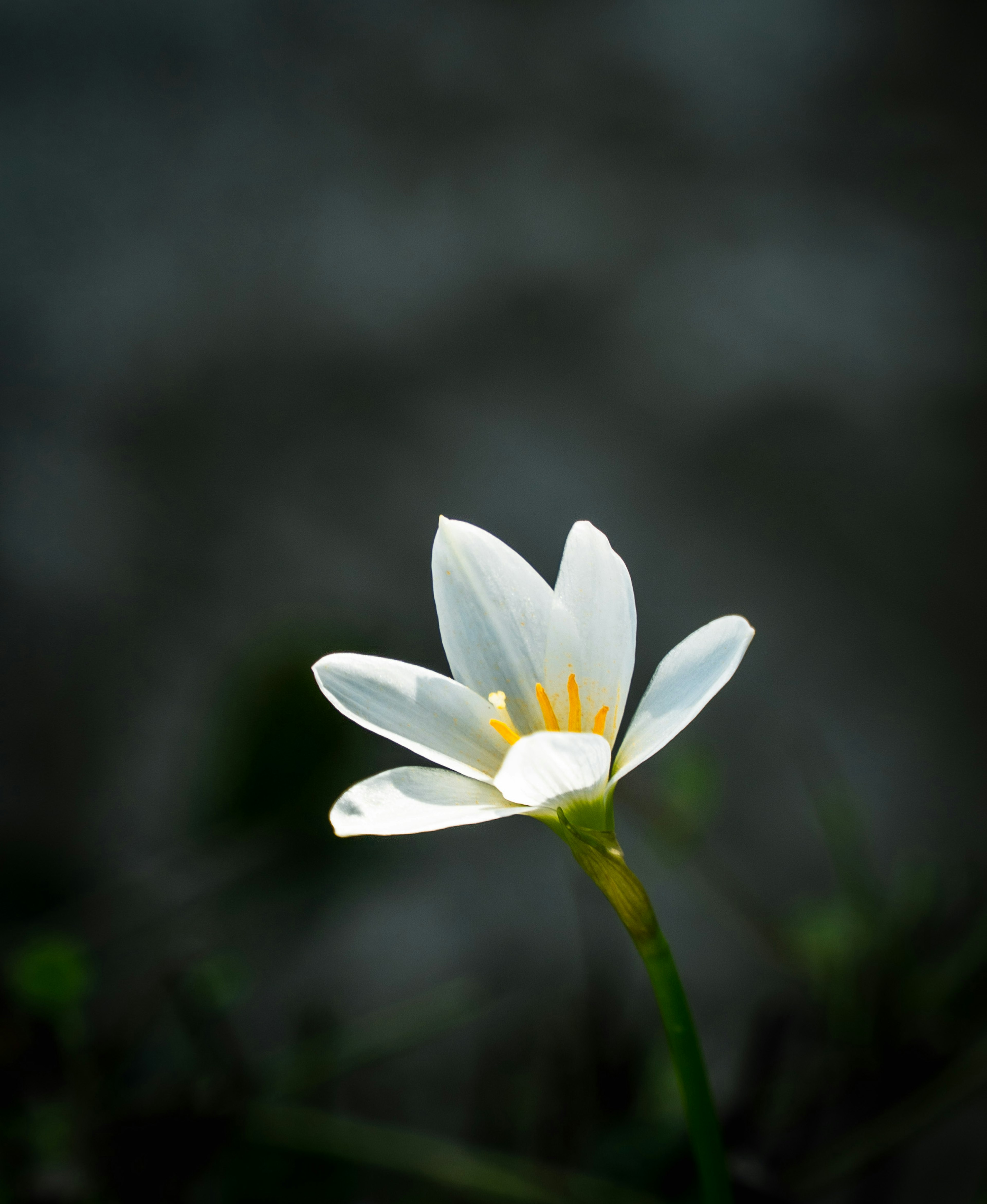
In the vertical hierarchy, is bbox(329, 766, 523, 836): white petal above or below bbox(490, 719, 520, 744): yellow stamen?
below

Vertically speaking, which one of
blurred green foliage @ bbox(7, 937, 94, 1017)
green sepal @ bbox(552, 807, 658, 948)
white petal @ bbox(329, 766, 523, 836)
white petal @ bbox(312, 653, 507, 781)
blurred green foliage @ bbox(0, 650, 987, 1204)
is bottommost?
blurred green foliage @ bbox(0, 650, 987, 1204)

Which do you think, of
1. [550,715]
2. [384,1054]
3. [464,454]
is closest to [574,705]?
[550,715]

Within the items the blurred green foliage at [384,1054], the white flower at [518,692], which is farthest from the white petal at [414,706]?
the blurred green foliage at [384,1054]

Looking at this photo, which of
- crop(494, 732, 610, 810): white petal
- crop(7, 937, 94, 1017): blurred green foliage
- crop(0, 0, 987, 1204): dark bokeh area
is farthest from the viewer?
crop(0, 0, 987, 1204): dark bokeh area

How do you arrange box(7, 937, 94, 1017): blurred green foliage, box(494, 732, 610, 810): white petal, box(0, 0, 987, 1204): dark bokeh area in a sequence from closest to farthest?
box(494, 732, 610, 810): white petal
box(7, 937, 94, 1017): blurred green foliage
box(0, 0, 987, 1204): dark bokeh area

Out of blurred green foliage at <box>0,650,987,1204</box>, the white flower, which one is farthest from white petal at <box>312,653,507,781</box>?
blurred green foliage at <box>0,650,987,1204</box>

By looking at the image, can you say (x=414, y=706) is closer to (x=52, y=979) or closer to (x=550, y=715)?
(x=550, y=715)

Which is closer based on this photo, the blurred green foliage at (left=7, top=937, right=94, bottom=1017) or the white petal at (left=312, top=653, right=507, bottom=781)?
the white petal at (left=312, top=653, right=507, bottom=781)

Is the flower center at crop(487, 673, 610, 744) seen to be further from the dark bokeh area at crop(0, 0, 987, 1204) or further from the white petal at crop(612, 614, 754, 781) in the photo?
the dark bokeh area at crop(0, 0, 987, 1204)

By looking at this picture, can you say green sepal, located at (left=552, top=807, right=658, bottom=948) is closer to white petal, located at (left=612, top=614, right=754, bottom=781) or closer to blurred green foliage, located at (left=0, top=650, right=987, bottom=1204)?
white petal, located at (left=612, top=614, right=754, bottom=781)
